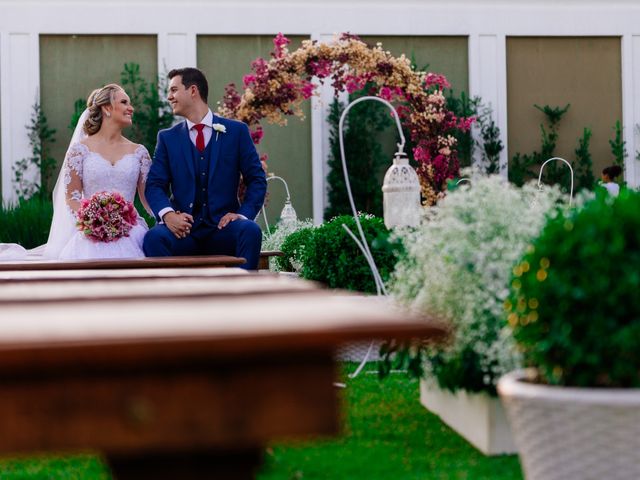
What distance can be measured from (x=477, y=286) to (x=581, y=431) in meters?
0.94

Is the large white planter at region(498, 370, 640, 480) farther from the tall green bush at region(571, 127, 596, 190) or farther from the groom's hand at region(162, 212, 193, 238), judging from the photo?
the tall green bush at region(571, 127, 596, 190)

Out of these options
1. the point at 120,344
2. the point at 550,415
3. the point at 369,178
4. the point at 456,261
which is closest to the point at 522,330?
the point at 550,415

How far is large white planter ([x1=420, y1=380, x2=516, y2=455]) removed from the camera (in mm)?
2943

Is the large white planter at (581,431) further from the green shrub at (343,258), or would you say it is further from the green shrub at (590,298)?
the green shrub at (343,258)

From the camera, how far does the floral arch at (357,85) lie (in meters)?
8.14

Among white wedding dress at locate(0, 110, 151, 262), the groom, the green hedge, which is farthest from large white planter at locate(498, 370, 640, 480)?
white wedding dress at locate(0, 110, 151, 262)

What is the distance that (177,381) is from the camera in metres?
1.37

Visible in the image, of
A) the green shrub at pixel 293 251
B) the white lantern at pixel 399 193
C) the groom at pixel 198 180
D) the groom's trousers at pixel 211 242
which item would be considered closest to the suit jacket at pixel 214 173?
the groom at pixel 198 180

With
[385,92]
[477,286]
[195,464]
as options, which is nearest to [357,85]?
[385,92]

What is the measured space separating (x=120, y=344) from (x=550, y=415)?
3.76 ft

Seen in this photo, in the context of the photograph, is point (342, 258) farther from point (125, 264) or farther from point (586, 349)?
point (586, 349)

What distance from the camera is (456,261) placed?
116 inches

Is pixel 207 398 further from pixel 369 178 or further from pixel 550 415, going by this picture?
pixel 369 178

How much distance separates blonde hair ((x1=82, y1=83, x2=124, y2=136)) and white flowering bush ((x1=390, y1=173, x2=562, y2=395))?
442cm
